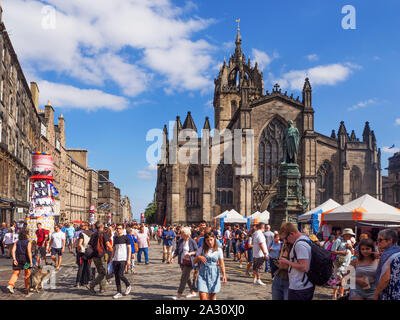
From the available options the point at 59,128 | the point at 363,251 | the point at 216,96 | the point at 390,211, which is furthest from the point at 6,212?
the point at 216,96

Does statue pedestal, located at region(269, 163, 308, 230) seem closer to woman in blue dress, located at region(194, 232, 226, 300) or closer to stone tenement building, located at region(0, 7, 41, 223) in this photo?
woman in blue dress, located at region(194, 232, 226, 300)

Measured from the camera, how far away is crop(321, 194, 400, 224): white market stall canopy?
46.8 ft

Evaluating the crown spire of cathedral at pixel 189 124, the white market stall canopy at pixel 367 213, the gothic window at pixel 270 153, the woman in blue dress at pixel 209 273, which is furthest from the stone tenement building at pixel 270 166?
the woman in blue dress at pixel 209 273

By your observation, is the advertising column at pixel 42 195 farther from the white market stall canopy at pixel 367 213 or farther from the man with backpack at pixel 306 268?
the man with backpack at pixel 306 268

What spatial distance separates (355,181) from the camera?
46.6 metres

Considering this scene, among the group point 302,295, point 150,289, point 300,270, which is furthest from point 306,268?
point 150,289

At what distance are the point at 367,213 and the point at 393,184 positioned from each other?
200 ft

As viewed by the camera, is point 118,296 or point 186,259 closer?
point 186,259

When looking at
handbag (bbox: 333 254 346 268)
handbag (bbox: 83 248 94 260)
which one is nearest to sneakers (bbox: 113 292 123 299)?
handbag (bbox: 83 248 94 260)

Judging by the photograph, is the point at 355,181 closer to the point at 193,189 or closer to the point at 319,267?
the point at 193,189

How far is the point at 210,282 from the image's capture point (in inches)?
297

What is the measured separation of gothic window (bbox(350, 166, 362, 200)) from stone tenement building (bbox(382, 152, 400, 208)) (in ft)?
82.1

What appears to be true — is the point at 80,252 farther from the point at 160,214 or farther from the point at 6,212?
the point at 160,214

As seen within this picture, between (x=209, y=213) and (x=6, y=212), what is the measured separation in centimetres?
2140
